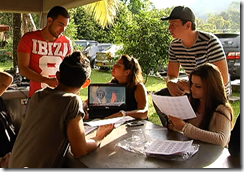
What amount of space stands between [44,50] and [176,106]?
1706mm

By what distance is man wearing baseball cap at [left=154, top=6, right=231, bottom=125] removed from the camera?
2561mm

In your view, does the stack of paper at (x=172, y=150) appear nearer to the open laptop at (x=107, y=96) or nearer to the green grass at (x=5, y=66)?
the open laptop at (x=107, y=96)

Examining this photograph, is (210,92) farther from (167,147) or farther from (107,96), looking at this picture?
(107,96)

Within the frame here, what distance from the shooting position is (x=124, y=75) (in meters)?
2.95

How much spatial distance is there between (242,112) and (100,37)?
50.6 feet

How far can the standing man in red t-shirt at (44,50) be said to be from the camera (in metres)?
3.02

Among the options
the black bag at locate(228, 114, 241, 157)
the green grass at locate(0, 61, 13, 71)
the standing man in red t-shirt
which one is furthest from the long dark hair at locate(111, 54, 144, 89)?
the green grass at locate(0, 61, 13, 71)

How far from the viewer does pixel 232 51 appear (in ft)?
25.2

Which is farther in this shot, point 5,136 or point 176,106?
point 5,136

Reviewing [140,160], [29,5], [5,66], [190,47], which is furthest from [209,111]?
[5,66]

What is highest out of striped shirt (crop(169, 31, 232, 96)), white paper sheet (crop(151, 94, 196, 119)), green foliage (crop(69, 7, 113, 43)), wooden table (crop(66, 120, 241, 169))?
green foliage (crop(69, 7, 113, 43))

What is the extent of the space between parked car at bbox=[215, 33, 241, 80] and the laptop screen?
17.3ft

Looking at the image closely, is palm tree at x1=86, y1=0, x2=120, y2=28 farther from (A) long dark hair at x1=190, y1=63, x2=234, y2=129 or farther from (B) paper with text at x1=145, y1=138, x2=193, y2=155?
(B) paper with text at x1=145, y1=138, x2=193, y2=155

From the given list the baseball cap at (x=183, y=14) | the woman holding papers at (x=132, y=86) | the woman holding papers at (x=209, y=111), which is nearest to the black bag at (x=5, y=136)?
the woman holding papers at (x=132, y=86)
